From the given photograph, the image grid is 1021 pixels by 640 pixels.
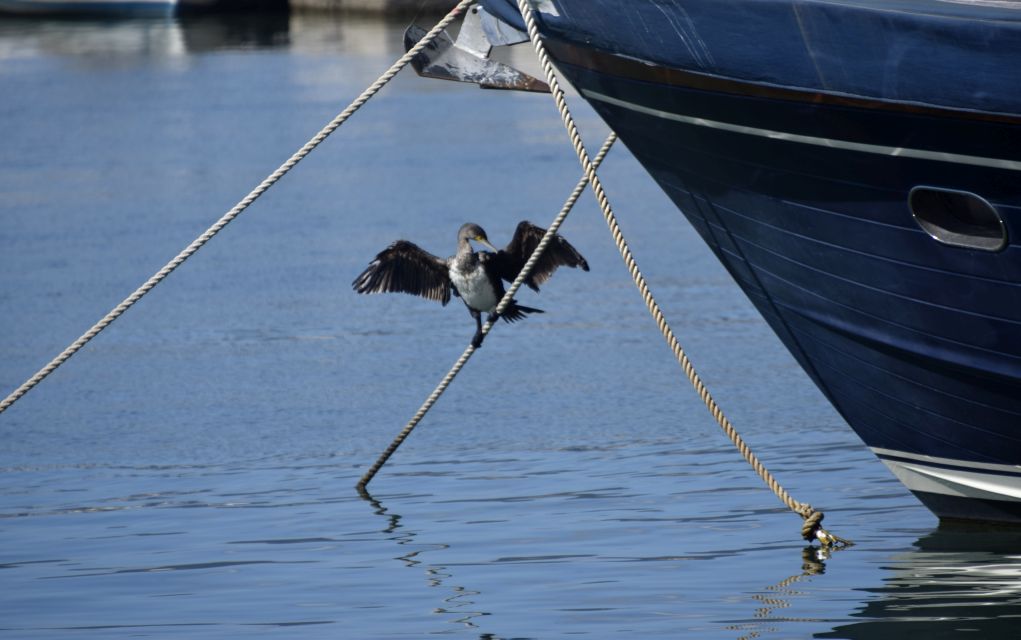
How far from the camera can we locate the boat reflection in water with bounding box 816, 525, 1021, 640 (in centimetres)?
472

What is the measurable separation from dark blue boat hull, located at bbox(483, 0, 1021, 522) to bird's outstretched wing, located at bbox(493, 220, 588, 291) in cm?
144

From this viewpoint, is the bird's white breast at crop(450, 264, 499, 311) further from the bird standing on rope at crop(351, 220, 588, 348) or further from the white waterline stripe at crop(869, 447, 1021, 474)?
the white waterline stripe at crop(869, 447, 1021, 474)

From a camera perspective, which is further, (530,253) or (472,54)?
(530,253)

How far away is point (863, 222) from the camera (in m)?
4.83

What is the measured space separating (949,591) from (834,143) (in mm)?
1399

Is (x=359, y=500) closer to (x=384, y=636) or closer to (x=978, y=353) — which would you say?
(x=384, y=636)

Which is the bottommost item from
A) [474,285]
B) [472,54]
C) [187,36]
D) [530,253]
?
[474,285]

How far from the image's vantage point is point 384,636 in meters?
4.86

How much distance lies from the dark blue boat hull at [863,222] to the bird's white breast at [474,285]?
176cm

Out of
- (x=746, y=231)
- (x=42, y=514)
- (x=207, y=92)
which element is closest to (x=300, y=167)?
(x=207, y=92)

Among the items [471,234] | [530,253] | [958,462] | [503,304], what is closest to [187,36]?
[471,234]

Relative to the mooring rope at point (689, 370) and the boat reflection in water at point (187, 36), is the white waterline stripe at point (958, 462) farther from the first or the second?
the boat reflection in water at point (187, 36)

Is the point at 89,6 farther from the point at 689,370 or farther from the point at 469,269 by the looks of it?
the point at 689,370

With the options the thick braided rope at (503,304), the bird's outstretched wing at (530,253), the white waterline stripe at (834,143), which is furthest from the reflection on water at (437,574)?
the white waterline stripe at (834,143)
